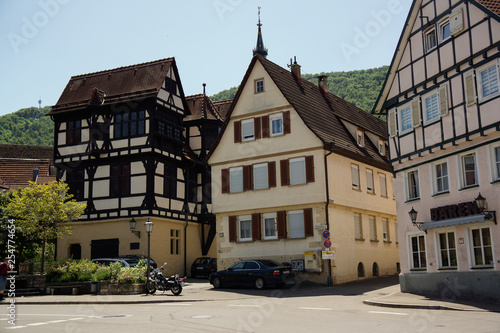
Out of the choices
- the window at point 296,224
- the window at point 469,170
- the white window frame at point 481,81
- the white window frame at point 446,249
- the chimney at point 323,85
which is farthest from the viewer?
the chimney at point 323,85

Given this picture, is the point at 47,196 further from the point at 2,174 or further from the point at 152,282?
the point at 2,174

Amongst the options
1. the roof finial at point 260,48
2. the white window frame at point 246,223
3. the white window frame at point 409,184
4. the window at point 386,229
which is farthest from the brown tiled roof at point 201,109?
the roof finial at point 260,48

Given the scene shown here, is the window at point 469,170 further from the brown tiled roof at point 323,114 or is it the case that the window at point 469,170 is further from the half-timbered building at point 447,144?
the brown tiled roof at point 323,114

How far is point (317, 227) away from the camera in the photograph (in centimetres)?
2938

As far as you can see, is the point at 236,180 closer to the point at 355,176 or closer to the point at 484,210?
the point at 355,176

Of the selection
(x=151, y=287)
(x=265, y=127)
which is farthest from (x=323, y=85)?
(x=151, y=287)

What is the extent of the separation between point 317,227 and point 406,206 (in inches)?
252

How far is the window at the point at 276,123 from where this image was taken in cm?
3209

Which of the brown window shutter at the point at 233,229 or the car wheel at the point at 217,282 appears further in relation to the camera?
the brown window shutter at the point at 233,229

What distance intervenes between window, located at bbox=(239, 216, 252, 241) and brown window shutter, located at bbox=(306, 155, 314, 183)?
4.31 m

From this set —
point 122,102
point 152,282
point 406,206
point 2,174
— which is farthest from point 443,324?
point 2,174

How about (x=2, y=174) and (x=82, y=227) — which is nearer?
(x=82, y=227)

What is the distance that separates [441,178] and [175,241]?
22051 millimetres

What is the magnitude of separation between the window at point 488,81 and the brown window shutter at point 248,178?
15.2m
